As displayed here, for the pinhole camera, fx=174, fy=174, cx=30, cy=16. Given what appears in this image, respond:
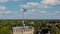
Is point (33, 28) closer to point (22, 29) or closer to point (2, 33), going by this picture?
point (22, 29)

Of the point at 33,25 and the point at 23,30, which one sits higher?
the point at 33,25

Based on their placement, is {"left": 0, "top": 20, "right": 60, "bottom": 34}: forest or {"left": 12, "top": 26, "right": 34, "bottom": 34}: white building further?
{"left": 0, "top": 20, "right": 60, "bottom": 34}: forest

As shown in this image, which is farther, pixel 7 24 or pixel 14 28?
pixel 7 24

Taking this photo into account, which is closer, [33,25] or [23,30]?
[23,30]

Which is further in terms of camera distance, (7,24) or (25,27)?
(7,24)

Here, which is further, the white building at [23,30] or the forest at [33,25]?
the forest at [33,25]

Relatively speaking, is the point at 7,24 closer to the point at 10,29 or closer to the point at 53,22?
the point at 10,29

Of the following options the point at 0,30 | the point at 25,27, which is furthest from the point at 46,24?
the point at 0,30

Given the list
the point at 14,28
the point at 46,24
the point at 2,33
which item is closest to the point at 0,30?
the point at 2,33
